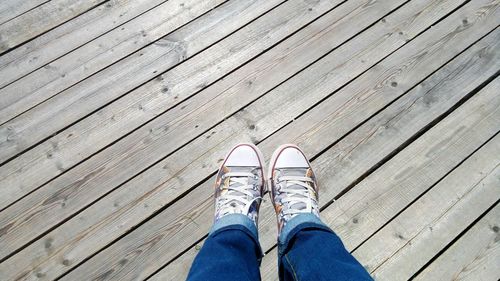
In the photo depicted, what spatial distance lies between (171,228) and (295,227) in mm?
479

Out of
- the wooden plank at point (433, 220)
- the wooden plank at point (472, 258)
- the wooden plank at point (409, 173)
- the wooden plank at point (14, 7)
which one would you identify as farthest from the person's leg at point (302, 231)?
the wooden plank at point (14, 7)

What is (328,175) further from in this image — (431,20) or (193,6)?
(193,6)

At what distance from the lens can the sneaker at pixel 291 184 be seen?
129 centimetres

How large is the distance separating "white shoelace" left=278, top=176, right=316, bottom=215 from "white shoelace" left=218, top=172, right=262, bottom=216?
0.33 feet

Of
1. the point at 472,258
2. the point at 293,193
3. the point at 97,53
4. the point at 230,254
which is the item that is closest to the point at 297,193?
the point at 293,193

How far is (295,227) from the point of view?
1.17 m

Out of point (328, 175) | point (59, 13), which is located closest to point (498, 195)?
point (328, 175)

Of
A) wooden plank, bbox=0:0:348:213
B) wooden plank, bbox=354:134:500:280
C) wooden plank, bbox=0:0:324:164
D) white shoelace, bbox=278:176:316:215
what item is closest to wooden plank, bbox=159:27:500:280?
white shoelace, bbox=278:176:316:215

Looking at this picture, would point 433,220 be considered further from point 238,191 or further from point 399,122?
point 238,191

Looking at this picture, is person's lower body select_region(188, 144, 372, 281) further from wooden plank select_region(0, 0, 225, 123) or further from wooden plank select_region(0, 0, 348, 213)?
wooden plank select_region(0, 0, 225, 123)

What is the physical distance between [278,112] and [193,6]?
2.24ft

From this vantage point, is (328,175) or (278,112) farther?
(278,112)

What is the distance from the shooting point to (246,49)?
174 centimetres

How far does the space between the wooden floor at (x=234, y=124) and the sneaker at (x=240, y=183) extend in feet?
0.26
